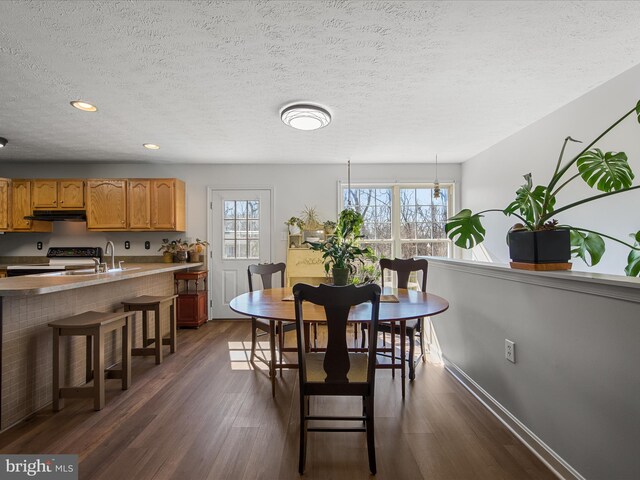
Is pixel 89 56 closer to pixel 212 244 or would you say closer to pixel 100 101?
pixel 100 101

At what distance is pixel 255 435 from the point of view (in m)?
1.79

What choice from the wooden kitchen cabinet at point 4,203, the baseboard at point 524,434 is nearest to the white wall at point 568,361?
the baseboard at point 524,434

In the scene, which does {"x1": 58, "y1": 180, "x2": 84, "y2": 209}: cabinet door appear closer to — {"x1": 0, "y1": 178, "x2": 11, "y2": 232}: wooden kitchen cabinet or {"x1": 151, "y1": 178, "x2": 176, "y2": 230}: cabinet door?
{"x1": 0, "y1": 178, "x2": 11, "y2": 232}: wooden kitchen cabinet

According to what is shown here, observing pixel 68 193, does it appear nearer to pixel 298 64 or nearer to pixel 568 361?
pixel 298 64

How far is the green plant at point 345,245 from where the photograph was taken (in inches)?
83.4

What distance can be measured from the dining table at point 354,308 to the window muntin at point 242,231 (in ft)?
7.31

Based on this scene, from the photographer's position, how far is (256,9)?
5.18 ft

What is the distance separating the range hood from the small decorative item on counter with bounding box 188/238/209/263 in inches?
59.5

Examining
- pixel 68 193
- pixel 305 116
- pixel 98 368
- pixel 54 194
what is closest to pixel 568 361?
pixel 305 116

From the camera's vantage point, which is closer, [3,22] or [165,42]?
[3,22]

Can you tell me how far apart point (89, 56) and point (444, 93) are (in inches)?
102

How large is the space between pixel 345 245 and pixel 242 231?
2.82 meters

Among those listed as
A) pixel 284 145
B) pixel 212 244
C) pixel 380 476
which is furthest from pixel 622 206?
pixel 212 244

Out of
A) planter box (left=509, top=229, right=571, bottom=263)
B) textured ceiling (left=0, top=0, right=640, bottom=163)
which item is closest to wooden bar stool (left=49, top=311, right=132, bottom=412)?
textured ceiling (left=0, top=0, right=640, bottom=163)
